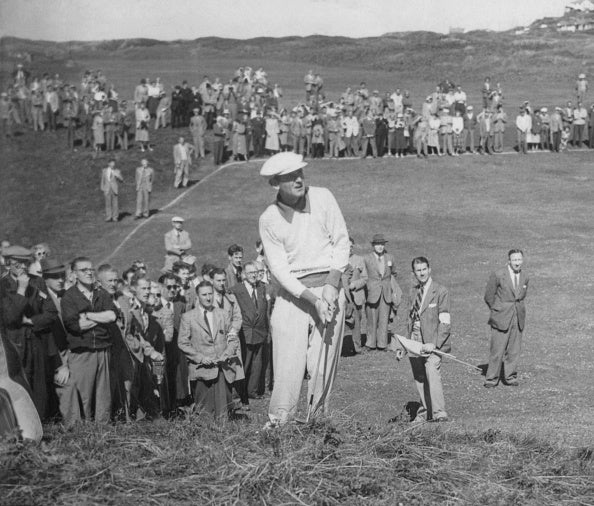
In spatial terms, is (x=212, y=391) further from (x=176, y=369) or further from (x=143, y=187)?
(x=143, y=187)

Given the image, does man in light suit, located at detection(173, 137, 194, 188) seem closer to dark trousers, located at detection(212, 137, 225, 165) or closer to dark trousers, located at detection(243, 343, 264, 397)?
dark trousers, located at detection(212, 137, 225, 165)

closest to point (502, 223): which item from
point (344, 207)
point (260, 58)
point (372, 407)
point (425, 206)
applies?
point (425, 206)

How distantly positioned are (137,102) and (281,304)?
24.9m

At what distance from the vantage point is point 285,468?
4848mm

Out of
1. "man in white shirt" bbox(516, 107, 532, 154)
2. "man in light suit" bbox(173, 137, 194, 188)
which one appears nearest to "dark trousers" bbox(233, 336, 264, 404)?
"man in light suit" bbox(173, 137, 194, 188)

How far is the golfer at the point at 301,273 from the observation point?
234 inches

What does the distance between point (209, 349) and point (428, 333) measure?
2.20 meters

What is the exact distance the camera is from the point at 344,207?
25.1 meters

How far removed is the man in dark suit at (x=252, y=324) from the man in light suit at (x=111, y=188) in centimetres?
1321

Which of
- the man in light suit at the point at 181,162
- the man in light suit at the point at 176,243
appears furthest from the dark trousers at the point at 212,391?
the man in light suit at the point at 181,162

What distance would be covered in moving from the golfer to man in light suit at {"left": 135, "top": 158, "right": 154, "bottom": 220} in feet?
61.9

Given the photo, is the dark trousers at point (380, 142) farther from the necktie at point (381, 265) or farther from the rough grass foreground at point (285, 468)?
the rough grass foreground at point (285, 468)

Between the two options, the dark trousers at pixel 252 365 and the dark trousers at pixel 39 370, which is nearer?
the dark trousers at pixel 39 370

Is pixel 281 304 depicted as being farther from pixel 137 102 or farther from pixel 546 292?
pixel 137 102
